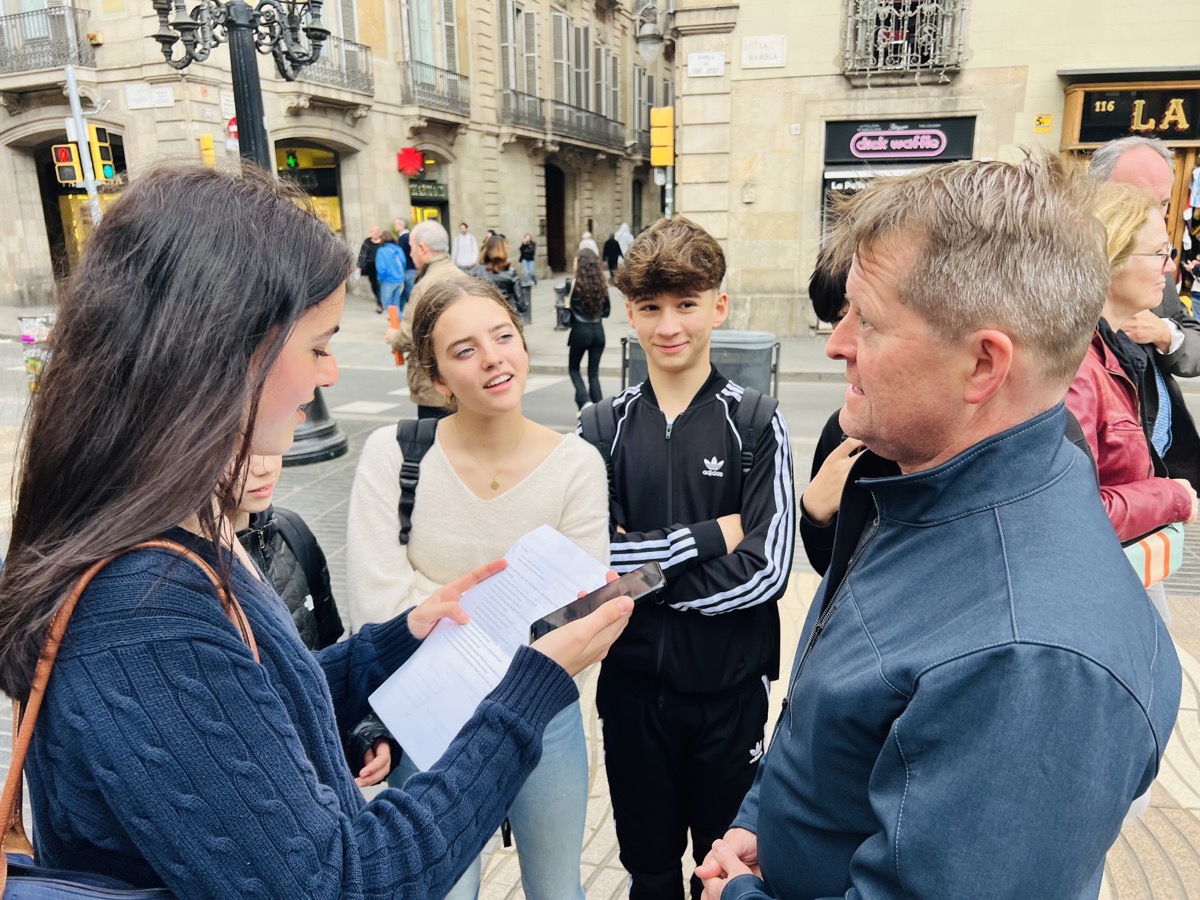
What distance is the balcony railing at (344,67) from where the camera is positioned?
2011 cm

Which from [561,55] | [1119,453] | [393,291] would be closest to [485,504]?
[1119,453]

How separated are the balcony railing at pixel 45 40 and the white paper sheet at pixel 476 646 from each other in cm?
2121

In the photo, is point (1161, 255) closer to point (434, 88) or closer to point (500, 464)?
point (500, 464)

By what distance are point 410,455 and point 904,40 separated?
42.5 feet

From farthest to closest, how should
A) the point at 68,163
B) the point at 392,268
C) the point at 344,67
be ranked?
the point at 344,67 < the point at 392,268 < the point at 68,163

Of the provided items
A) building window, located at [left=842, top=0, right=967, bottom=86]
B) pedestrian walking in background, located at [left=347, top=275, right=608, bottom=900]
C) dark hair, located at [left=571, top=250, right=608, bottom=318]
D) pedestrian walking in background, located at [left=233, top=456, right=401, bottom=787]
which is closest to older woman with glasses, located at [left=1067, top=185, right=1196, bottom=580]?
pedestrian walking in background, located at [left=347, top=275, right=608, bottom=900]

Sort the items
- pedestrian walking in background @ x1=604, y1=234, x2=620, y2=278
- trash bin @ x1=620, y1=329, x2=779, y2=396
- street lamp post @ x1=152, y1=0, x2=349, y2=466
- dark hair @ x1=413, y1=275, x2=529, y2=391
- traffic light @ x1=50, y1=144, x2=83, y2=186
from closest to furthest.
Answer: dark hair @ x1=413, y1=275, x2=529, y2=391 → trash bin @ x1=620, y1=329, x2=779, y2=396 → street lamp post @ x1=152, y1=0, x2=349, y2=466 → traffic light @ x1=50, y1=144, x2=83, y2=186 → pedestrian walking in background @ x1=604, y1=234, x2=620, y2=278

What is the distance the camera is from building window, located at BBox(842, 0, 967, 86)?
12.3m

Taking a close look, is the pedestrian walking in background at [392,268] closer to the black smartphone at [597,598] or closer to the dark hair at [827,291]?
the dark hair at [827,291]

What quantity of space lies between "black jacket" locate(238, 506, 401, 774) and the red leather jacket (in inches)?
80.5

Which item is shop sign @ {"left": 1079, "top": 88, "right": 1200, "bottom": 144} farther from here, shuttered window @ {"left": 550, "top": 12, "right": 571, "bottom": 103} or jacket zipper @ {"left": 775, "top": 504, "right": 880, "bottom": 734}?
shuttered window @ {"left": 550, "top": 12, "right": 571, "bottom": 103}

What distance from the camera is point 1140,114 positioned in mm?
12219

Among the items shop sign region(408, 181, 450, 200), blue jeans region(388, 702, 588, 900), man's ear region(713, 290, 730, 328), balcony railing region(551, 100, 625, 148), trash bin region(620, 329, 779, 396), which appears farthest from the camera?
balcony railing region(551, 100, 625, 148)

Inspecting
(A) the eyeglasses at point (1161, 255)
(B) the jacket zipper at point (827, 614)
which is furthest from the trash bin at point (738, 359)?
(B) the jacket zipper at point (827, 614)
